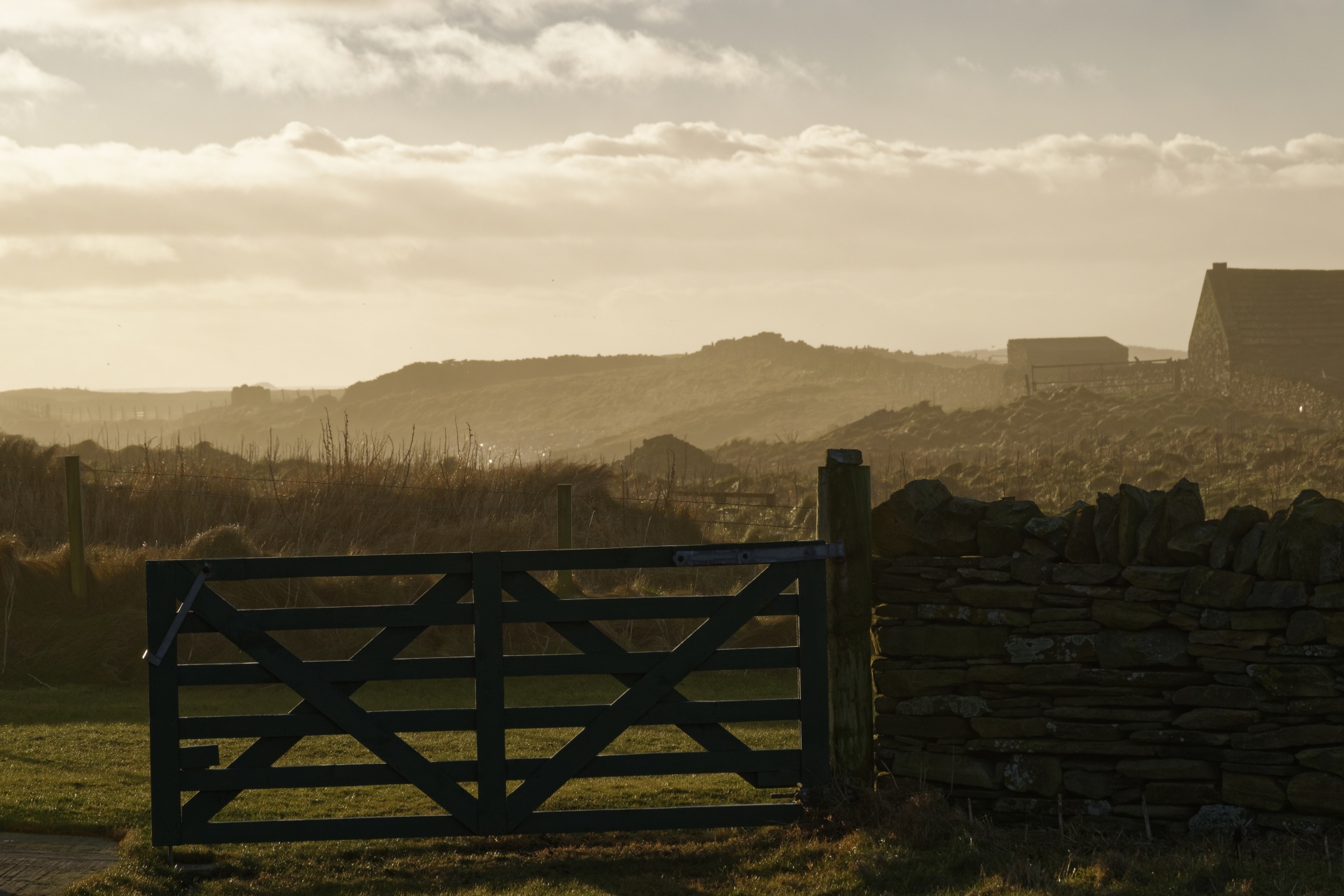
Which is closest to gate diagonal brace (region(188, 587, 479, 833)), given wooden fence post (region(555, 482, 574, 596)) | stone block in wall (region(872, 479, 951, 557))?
stone block in wall (region(872, 479, 951, 557))

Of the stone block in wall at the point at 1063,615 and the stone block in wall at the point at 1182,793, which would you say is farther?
the stone block in wall at the point at 1063,615

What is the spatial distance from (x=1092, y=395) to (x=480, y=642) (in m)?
44.4

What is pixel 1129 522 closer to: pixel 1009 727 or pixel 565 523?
pixel 1009 727

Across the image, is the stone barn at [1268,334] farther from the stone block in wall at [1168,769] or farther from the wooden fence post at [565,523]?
the stone block in wall at [1168,769]

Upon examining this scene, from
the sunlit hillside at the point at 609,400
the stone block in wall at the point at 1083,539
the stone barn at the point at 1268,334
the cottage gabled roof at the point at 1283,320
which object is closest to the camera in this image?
the stone block in wall at the point at 1083,539

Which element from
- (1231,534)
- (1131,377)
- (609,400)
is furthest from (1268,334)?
(609,400)

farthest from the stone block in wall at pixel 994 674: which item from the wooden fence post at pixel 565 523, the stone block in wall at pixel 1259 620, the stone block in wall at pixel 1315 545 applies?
the wooden fence post at pixel 565 523

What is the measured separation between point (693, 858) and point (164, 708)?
3.00m

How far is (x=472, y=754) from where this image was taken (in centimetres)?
988

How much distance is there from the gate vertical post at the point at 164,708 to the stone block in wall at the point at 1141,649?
508 cm

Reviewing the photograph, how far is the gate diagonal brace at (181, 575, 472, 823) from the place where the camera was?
6676 mm

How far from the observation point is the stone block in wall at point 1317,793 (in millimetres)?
6645

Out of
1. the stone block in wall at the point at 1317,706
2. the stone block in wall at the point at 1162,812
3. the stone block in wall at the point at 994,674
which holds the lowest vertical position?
the stone block in wall at the point at 1162,812

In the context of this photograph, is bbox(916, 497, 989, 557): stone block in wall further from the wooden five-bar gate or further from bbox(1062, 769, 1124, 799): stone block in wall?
bbox(1062, 769, 1124, 799): stone block in wall
